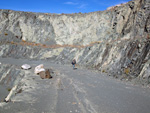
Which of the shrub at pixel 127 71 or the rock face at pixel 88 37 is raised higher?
the rock face at pixel 88 37

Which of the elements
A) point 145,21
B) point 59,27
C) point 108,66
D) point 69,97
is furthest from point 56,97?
point 59,27

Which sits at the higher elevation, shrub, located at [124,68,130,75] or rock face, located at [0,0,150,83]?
rock face, located at [0,0,150,83]

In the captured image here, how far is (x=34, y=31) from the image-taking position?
50.0m

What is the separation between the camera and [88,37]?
41344mm

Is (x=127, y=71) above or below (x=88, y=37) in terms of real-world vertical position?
below

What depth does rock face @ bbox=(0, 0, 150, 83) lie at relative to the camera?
17.6 m

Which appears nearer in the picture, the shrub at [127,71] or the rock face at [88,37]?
the shrub at [127,71]

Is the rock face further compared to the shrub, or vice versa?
the rock face

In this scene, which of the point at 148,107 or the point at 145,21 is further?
the point at 145,21

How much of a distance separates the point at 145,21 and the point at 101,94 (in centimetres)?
1731

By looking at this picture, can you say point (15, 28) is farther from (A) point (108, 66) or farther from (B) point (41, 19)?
(A) point (108, 66)

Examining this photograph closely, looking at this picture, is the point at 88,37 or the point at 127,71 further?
the point at 88,37

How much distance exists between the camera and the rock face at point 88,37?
1764 cm

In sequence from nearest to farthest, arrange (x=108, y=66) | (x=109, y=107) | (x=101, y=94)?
(x=109, y=107) → (x=101, y=94) → (x=108, y=66)
